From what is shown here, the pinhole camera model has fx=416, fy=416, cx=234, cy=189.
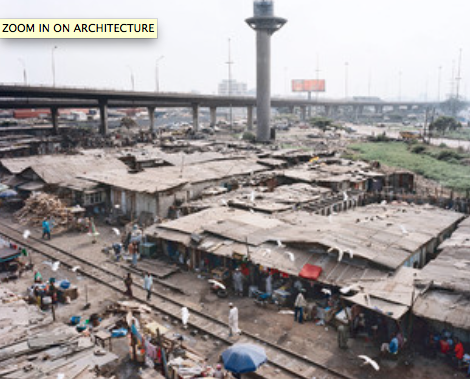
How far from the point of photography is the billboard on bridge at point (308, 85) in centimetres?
18375

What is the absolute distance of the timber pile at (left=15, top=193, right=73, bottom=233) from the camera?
2816 centimetres

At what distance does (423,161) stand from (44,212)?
4568cm

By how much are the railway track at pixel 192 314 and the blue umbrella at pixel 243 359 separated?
226 centimetres

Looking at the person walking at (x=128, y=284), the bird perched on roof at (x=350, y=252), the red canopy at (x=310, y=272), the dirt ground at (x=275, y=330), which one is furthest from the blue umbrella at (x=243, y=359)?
the person walking at (x=128, y=284)

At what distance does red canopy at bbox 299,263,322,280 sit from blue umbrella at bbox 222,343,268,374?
5.02 meters

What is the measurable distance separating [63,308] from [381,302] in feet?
40.7

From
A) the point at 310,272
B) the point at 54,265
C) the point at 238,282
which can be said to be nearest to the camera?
the point at 310,272

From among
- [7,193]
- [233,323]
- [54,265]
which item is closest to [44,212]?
[7,193]

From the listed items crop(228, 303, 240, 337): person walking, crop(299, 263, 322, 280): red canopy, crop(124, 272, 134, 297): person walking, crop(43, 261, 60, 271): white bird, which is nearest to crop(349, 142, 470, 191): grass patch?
crop(299, 263, 322, 280): red canopy

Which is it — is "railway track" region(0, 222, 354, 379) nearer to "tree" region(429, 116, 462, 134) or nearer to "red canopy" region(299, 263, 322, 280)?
"red canopy" region(299, 263, 322, 280)

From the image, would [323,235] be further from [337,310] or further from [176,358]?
[176,358]

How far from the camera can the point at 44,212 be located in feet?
96.0

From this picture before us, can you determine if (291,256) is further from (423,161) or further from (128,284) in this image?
(423,161)

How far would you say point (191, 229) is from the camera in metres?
21.3
